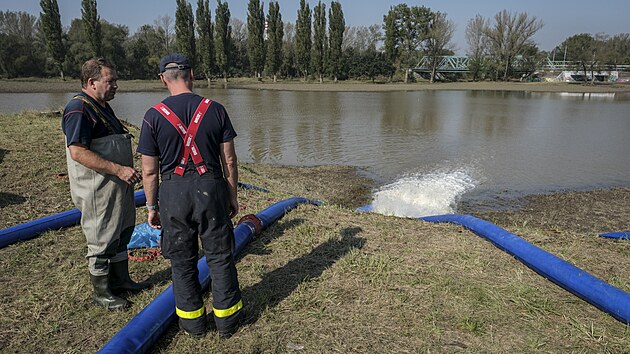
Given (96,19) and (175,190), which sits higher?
(96,19)

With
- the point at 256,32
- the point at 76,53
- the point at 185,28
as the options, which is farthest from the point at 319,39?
the point at 76,53

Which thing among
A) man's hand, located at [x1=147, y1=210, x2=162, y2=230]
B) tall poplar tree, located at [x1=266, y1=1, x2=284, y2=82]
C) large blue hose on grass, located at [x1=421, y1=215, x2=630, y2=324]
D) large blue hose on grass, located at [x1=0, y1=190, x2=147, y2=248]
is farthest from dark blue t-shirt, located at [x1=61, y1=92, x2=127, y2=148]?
tall poplar tree, located at [x1=266, y1=1, x2=284, y2=82]

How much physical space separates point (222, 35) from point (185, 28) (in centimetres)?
466

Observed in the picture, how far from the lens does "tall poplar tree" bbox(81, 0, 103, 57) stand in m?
44.6

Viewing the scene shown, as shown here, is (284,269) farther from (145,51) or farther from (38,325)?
(145,51)

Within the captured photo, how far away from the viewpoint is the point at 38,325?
2871mm

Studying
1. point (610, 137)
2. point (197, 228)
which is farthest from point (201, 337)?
point (610, 137)

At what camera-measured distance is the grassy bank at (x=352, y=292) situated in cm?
274

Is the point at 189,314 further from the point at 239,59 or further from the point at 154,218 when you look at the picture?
the point at 239,59

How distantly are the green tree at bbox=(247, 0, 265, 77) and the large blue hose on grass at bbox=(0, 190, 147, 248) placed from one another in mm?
52039

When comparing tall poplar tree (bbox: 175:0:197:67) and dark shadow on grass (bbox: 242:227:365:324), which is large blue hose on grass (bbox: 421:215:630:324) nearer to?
dark shadow on grass (bbox: 242:227:365:324)

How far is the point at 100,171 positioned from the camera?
2887mm

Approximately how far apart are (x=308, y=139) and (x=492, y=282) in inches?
471

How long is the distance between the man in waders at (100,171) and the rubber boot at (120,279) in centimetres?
7
